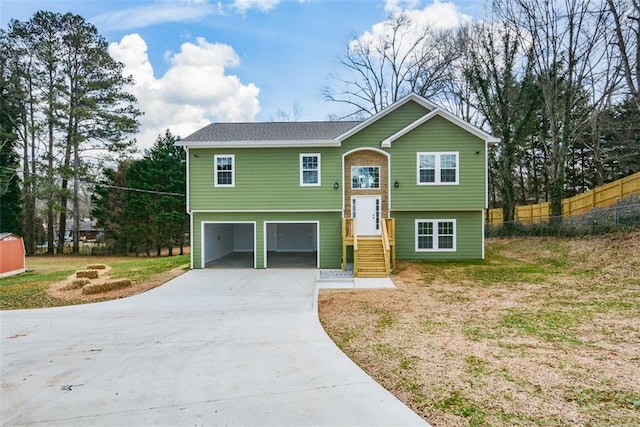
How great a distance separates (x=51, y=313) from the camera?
8.34 m

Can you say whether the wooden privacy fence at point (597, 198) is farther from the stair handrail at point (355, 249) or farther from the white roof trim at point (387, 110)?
the stair handrail at point (355, 249)

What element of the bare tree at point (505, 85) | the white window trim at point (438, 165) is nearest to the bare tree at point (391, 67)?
the bare tree at point (505, 85)

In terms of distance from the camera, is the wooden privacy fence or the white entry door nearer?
the white entry door

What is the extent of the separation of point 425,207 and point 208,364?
37.2 feet

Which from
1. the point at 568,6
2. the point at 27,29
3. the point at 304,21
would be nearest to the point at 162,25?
the point at 304,21

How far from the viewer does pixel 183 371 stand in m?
4.68

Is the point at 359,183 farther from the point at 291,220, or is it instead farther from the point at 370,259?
the point at 370,259

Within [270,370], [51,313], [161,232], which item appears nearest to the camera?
[270,370]

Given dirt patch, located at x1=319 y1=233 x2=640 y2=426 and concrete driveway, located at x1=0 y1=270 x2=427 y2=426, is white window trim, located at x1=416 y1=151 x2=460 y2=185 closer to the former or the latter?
dirt patch, located at x1=319 y1=233 x2=640 y2=426

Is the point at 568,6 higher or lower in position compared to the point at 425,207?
higher

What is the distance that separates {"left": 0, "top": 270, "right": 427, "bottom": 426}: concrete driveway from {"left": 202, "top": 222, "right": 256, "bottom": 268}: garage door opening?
683 cm

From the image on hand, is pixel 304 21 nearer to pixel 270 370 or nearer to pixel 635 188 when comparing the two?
pixel 270 370

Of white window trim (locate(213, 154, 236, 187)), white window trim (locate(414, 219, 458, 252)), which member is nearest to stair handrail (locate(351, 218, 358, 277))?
white window trim (locate(414, 219, 458, 252))

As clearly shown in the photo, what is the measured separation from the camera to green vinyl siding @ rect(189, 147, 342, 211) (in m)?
14.2
